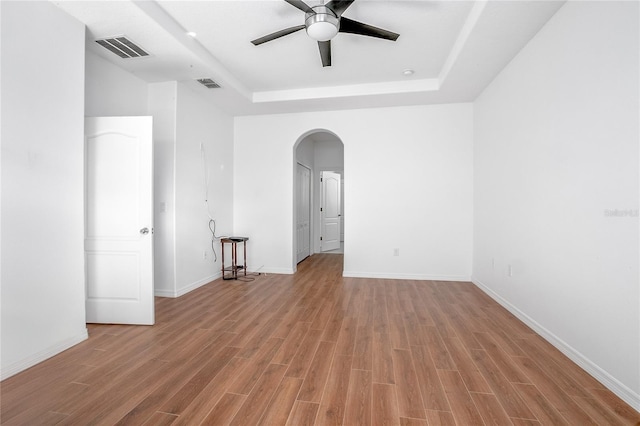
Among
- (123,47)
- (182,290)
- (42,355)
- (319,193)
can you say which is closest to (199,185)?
(182,290)

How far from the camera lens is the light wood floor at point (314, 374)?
1726 millimetres

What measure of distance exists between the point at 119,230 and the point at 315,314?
2238 mm

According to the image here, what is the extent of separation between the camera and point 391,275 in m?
5.10

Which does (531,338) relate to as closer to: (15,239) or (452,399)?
(452,399)

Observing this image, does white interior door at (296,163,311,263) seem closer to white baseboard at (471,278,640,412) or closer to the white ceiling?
the white ceiling

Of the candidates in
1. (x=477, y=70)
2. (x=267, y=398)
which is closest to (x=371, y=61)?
(x=477, y=70)

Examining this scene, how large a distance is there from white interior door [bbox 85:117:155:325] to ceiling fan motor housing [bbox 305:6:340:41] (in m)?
1.86

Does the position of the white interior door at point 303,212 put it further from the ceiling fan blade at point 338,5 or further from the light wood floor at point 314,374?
the ceiling fan blade at point 338,5

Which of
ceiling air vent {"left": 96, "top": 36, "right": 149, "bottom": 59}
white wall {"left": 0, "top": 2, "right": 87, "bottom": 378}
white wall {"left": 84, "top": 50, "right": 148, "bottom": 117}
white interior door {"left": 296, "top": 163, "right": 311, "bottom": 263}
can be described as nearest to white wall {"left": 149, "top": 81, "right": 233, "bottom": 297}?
white wall {"left": 84, "top": 50, "right": 148, "bottom": 117}

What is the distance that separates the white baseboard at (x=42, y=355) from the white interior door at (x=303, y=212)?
4125 mm

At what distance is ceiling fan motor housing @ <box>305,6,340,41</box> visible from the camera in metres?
2.45

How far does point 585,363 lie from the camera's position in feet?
7.25

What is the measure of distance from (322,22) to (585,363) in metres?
→ 3.30

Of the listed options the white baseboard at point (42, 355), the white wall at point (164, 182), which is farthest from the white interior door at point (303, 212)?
the white baseboard at point (42, 355)
